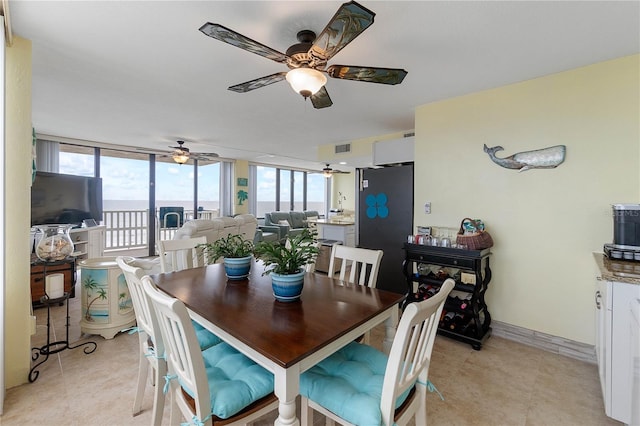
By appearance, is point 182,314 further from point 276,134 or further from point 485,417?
point 276,134

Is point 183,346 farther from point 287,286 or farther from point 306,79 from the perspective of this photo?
point 306,79

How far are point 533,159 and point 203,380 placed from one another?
9.92 feet

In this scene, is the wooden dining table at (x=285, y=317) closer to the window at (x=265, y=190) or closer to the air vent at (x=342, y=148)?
the air vent at (x=342, y=148)

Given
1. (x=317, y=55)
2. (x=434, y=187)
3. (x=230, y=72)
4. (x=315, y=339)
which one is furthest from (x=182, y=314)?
(x=434, y=187)

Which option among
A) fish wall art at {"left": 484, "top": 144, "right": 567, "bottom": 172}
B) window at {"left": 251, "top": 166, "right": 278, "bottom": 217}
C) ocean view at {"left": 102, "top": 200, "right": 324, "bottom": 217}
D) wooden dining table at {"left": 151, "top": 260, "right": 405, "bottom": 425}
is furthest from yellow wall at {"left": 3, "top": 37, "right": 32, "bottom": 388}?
window at {"left": 251, "top": 166, "right": 278, "bottom": 217}

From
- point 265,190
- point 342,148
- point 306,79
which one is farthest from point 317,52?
point 265,190

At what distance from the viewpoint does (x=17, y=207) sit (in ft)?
6.40

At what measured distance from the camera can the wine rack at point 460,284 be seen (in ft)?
8.32

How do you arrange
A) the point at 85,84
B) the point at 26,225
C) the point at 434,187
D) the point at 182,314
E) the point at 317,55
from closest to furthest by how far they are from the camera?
the point at 182,314, the point at 317,55, the point at 26,225, the point at 85,84, the point at 434,187

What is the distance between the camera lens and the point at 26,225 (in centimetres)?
201

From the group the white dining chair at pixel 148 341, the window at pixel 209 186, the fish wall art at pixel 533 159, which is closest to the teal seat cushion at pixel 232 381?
the white dining chair at pixel 148 341

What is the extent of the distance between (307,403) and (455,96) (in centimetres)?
307

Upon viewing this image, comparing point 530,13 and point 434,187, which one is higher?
point 530,13

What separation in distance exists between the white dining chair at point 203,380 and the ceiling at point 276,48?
1682mm
